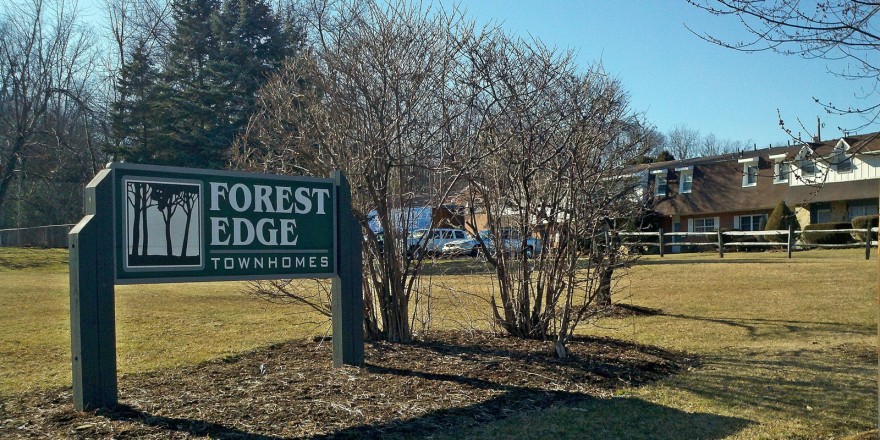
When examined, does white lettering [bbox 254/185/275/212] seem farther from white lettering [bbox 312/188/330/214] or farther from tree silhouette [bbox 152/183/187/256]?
tree silhouette [bbox 152/183/187/256]

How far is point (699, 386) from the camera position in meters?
7.99

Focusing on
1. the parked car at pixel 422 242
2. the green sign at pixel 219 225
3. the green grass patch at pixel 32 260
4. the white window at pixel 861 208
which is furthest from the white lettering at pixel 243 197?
the white window at pixel 861 208

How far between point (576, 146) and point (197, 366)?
188 inches

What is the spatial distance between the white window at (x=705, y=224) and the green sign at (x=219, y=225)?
3602 centimetres

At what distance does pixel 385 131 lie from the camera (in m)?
8.59

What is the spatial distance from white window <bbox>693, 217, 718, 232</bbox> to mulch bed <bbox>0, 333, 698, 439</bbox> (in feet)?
108

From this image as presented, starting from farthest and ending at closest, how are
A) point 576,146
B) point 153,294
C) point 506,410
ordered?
point 153,294
point 576,146
point 506,410

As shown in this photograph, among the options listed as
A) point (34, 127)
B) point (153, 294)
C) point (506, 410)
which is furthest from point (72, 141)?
point (506, 410)

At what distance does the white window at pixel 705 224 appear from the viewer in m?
40.3

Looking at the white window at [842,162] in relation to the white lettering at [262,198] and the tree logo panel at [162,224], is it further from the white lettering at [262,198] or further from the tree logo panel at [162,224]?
the tree logo panel at [162,224]

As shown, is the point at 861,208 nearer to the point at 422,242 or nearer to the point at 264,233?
the point at 422,242

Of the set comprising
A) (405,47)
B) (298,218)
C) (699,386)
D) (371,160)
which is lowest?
(699,386)

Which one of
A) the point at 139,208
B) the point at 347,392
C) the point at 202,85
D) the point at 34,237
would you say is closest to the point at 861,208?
the point at 202,85

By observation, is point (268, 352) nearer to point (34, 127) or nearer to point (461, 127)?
point (461, 127)
